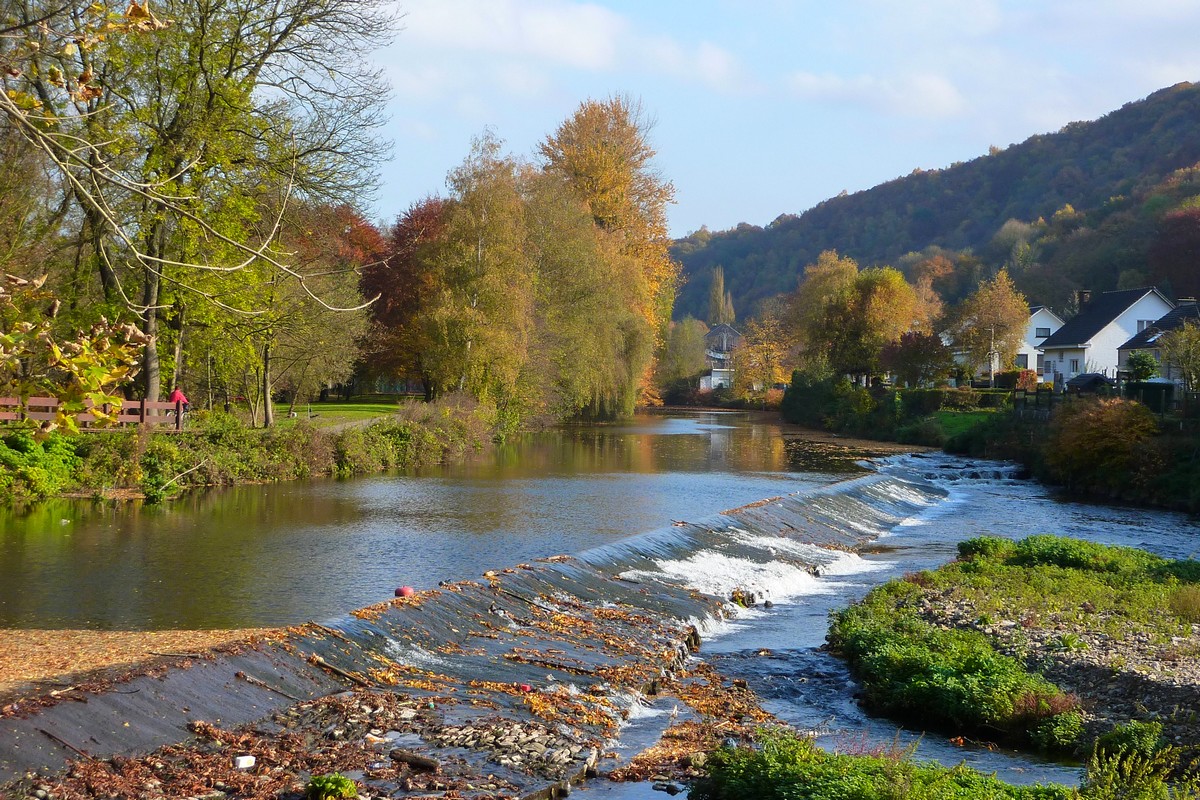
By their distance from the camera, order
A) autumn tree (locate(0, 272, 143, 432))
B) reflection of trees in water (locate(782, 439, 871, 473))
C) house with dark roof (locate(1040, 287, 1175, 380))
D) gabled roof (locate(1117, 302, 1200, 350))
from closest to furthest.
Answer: autumn tree (locate(0, 272, 143, 432)) → reflection of trees in water (locate(782, 439, 871, 473)) → gabled roof (locate(1117, 302, 1200, 350)) → house with dark roof (locate(1040, 287, 1175, 380))

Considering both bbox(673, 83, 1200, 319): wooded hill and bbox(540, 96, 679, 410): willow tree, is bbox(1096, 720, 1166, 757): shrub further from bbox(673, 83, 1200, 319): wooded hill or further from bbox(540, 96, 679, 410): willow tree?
bbox(673, 83, 1200, 319): wooded hill

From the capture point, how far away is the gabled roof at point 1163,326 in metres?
57.2

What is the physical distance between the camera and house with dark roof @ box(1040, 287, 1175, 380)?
222ft

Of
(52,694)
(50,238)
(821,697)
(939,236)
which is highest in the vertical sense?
(939,236)

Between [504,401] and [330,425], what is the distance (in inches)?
588

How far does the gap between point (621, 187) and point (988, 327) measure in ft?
82.7

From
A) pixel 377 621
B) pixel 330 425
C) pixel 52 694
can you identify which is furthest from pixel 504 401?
pixel 52 694

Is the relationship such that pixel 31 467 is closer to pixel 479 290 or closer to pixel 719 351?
pixel 479 290

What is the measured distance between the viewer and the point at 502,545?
2105 centimetres

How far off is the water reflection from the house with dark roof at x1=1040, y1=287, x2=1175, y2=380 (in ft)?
123

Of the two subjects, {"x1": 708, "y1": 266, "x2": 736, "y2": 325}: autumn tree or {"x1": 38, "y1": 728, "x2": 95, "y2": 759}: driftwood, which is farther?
{"x1": 708, "y1": 266, "x2": 736, "y2": 325}: autumn tree

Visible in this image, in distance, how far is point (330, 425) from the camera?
116ft

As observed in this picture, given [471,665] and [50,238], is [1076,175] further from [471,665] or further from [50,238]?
[471,665]

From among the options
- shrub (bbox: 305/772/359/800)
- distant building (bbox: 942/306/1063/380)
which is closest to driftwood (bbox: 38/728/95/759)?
shrub (bbox: 305/772/359/800)
